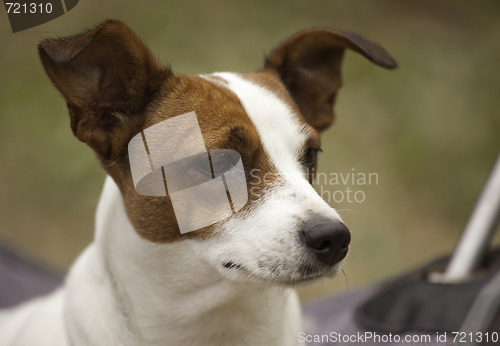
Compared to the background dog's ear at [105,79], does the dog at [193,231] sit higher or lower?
lower

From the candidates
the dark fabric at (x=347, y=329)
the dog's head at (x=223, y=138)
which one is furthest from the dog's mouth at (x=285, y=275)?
the dark fabric at (x=347, y=329)

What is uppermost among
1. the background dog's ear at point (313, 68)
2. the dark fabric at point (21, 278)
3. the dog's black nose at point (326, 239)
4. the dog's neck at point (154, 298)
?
the background dog's ear at point (313, 68)

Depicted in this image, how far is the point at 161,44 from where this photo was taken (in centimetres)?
159

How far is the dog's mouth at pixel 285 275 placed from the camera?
4.25 ft

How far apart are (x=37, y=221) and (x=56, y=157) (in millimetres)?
886

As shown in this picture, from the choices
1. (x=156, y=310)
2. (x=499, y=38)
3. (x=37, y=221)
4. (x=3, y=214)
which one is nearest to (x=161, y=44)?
(x=156, y=310)

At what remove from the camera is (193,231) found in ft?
4.41

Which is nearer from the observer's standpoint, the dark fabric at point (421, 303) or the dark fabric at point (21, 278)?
the dark fabric at point (421, 303)

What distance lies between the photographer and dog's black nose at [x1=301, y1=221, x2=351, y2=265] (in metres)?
1.23

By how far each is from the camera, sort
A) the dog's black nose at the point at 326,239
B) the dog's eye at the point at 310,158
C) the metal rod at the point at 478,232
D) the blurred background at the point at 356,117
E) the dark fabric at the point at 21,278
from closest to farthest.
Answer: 1. the dog's black nose at the point at 326,239
2. the dog's eye at the point at 310,158
3. the blurred background at the point at 356,117
4. the metal rod at the point at 478,232
5. the dark fabric at the point at 21,278

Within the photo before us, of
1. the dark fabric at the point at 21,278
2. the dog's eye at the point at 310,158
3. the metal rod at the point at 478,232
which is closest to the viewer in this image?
the dog's eye at the point at 310,158

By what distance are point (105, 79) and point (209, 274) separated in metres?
0.49

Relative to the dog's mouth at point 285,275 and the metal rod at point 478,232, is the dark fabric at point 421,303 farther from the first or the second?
the dog's mouth at point 285,275

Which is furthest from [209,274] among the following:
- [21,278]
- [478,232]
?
[21,278]
